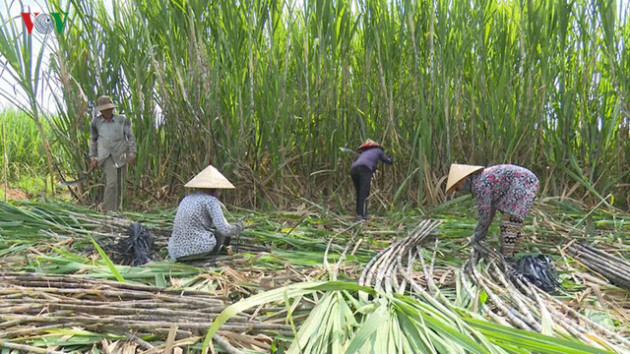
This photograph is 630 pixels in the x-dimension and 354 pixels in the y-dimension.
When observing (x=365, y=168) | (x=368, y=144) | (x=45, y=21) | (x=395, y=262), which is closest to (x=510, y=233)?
(x=395, y=262)

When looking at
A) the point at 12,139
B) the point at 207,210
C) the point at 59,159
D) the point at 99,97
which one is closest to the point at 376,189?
the point at 207,210

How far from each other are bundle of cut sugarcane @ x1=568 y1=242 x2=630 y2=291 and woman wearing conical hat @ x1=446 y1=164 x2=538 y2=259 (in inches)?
13.8

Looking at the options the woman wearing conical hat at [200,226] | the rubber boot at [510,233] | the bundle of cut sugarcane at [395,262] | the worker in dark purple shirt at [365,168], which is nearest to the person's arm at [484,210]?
the rubber boot at [510,233]

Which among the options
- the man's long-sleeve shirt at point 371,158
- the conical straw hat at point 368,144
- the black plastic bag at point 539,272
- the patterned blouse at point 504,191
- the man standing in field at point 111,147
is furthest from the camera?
the man standing in field at point 111,147

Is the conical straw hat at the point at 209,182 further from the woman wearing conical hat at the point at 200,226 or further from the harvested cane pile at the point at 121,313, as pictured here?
the harvested cane pile at the point at 121,313

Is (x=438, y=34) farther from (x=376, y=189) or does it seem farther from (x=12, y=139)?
(x=12, y=139)

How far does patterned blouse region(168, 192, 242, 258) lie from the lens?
285 centimetres

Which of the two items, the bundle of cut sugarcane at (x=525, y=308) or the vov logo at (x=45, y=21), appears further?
the vov logo at (x=45, y=21)

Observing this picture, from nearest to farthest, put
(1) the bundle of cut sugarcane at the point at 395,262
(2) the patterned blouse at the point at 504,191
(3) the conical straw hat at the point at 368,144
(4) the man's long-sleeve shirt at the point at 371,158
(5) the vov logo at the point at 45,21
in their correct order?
(1) the bundle of cut sugarcane at the point at 395,262
(2) the patterned blouse at the point at 504,191
(5) the vov logo at the point at 45,21
(4) the man's long-sleeve shirt at the point at 371,158
(3) the conical straw hat at the point at 368,144

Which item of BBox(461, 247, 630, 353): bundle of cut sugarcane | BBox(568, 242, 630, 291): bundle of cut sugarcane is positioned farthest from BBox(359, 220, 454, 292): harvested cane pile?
BBox(568, 242, 630, 291): bundle of cut sugarcane

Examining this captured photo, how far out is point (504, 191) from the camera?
9.64 ft

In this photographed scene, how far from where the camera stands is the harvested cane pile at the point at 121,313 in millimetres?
1771

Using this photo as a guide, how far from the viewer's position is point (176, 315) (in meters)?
1.93

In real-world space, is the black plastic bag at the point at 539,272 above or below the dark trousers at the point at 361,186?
below
